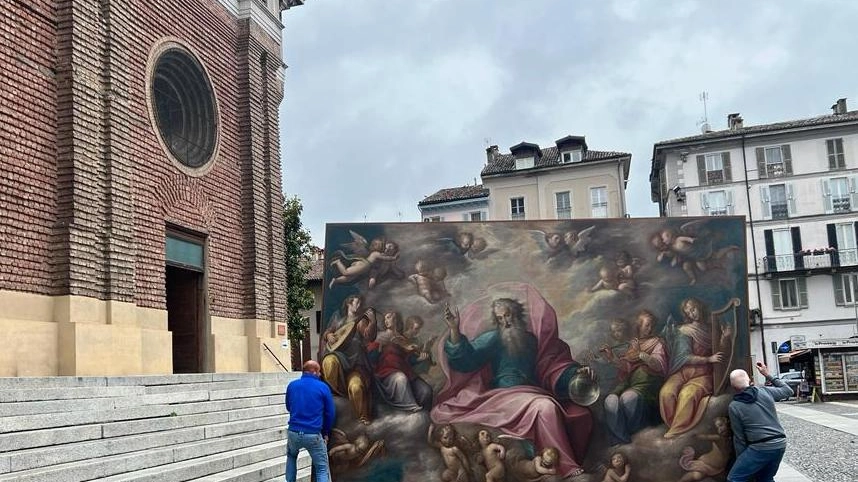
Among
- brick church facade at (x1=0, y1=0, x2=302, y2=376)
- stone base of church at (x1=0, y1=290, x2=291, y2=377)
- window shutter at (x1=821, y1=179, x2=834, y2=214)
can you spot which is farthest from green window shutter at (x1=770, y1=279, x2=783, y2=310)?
stone base of church at (x1=0, y1=290, x2=291, y2=377)

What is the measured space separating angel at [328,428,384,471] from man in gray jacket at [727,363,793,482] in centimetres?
343

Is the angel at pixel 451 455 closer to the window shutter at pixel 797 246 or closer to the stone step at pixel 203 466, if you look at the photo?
the stone step at pixel 203 466

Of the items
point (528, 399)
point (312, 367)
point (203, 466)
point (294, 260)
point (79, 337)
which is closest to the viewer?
point (528, 399)

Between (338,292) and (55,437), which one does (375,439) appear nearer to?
(338,292)

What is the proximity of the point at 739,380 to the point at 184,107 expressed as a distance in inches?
602

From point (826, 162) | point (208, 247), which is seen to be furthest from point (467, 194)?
point (208, 247)

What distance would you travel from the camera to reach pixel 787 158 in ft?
154

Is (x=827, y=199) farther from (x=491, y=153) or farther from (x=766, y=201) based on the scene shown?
(x=491, y=153)

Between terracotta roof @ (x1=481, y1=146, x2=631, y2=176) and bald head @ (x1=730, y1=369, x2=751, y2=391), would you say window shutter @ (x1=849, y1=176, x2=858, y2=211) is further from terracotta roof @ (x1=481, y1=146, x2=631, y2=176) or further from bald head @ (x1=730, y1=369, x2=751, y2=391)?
bald head @ (x1=730, y1=369, x2=751, y2=391)

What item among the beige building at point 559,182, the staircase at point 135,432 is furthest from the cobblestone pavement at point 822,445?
the beige building at point 559,182

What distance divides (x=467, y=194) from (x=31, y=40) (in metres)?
42.6

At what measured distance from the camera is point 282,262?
2216cm

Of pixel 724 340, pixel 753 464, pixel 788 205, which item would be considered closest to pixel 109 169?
pixel 724 340

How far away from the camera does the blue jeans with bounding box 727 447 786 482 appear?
700 centimetres
